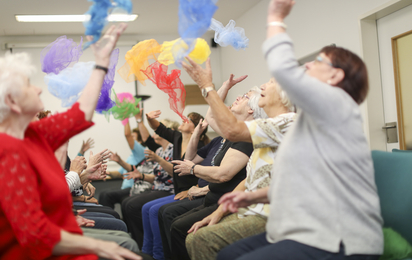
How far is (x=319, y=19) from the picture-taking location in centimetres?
378

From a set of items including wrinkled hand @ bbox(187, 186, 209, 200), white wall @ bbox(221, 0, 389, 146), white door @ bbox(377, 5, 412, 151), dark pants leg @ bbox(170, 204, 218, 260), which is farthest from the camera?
white wall @ bbox(221, 0, 389, 146)

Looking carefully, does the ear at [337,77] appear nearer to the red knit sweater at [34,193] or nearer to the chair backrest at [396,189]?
the chair backrest at [396,189]

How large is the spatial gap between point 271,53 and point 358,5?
106 inches

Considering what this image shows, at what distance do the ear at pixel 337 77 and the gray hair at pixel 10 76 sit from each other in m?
0.99

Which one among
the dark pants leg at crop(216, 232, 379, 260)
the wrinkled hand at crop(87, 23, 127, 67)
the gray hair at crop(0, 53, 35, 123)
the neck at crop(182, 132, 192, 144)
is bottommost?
the dark pants leg at crop(216, 232, 379, 260)

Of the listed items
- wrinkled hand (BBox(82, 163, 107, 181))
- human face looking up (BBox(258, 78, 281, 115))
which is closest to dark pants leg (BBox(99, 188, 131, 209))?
wrinkled hand (BBox(82, 163, 107, 181))

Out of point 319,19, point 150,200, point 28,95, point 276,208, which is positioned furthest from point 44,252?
point 319,19

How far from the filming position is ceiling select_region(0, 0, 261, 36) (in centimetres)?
467

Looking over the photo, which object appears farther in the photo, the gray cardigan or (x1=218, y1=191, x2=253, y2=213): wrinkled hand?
(x1=218, y1=191, x2=253, y2=213): wrinkled hand

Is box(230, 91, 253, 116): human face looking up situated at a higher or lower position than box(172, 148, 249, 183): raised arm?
higher

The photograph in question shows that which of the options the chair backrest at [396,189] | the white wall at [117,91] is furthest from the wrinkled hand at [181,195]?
the white wall at [117,91]

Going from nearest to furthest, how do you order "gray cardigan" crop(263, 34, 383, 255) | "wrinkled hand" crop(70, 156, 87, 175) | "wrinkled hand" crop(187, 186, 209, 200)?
"gray cardigan" crop(263, 34, 383, 255), "wrinkled hand" crop(70, 156, 87, 175), "wrinkled hand" crop(187, 186, 209, 200)

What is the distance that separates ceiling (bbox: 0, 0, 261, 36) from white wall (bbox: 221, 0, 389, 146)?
1.24ft

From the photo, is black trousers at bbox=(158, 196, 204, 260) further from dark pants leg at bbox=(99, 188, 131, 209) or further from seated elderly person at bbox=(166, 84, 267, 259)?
dark pants leg at bbox=(99, 188, 131, 209)
